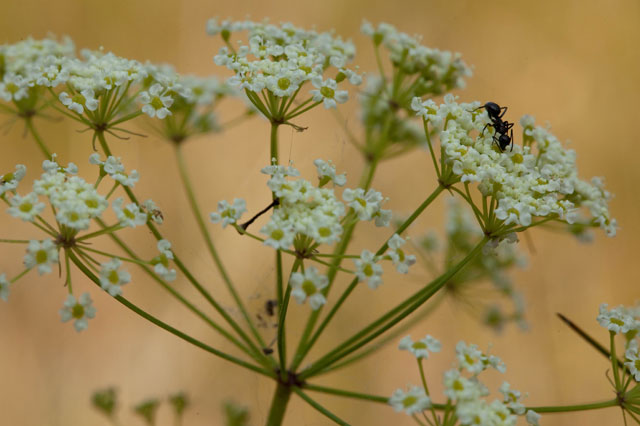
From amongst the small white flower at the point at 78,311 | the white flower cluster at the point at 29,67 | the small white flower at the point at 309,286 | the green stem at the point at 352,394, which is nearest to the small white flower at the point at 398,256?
the small white flower at the point at 309,286

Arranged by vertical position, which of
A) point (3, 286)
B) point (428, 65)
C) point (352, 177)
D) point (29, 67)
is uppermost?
point (428, 65)

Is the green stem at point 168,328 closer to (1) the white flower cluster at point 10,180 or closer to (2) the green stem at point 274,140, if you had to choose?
(1) the white flower cluster at point 10,180

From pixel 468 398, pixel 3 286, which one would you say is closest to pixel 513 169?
pixel 468 398

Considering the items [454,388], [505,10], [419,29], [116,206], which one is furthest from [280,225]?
[505,10]

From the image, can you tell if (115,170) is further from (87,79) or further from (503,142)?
(503,142)

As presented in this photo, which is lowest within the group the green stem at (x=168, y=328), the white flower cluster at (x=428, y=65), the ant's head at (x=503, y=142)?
the green stem at (x=168, y=328)

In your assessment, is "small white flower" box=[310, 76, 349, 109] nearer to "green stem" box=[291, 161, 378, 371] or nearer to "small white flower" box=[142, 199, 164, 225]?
"green stem" box=[291, 161, 378, 371]
